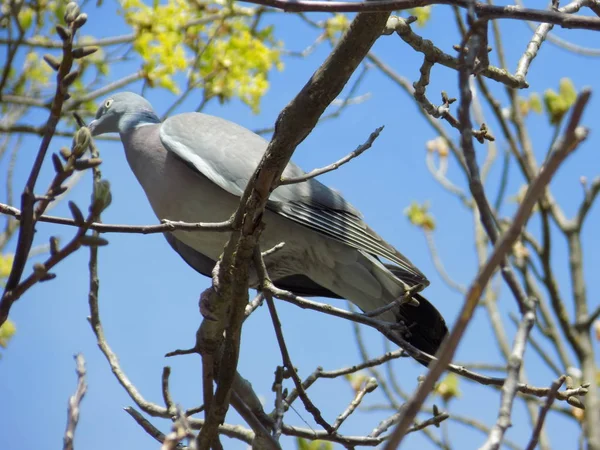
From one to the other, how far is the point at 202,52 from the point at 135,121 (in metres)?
0.72

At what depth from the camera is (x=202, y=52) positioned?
4688 millimetres

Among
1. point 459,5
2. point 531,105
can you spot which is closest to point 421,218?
point 531,105

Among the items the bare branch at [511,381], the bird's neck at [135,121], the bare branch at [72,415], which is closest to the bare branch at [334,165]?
the bare branch at [72,415]

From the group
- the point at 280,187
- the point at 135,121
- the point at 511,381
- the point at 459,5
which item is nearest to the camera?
the point at 511,381

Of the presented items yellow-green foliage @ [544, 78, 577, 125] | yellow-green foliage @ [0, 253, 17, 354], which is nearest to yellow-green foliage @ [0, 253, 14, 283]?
yellow-green foliage @ [0, 253, 17, 354]

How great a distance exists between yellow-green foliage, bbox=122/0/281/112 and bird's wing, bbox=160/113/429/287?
3.01 ft

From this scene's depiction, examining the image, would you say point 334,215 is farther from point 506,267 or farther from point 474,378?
point 506,267

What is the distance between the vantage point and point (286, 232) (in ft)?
12.2

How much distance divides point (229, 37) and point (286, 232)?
2037 mm

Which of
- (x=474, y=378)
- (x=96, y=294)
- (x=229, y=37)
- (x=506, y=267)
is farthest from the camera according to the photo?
(x=229, y=37)

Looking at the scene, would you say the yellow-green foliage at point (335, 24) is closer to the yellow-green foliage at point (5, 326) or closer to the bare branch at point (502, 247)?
the yellow-green foliage at point (5, 326)

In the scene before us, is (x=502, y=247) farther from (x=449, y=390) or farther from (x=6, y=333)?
(x=449, y=390)

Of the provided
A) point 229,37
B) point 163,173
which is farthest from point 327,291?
point 229,37

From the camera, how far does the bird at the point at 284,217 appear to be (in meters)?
3.60
